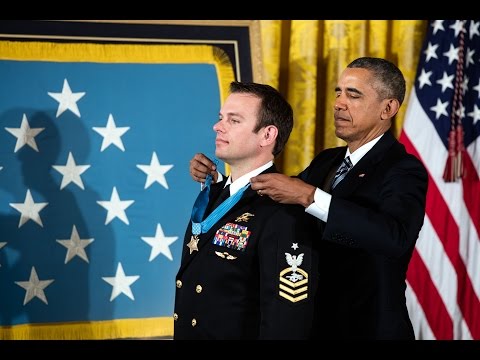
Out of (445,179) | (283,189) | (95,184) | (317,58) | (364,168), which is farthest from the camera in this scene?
(317,58)

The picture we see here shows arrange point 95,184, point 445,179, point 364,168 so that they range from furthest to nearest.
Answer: point 445,179, point 95,184, point 364,168

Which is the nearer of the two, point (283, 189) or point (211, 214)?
point (283, 189)

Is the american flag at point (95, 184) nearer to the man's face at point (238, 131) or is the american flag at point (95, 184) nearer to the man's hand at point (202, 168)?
the man's hand at point (202, 168)

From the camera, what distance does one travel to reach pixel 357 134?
2.49m

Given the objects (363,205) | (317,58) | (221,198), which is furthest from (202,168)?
(317,58)

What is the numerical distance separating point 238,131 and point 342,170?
0.45m

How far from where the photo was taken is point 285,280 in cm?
208

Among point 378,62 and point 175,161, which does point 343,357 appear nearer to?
point 378,62

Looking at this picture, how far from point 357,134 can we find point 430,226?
1649 mm

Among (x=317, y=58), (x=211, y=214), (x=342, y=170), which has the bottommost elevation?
(x=211, y=214)

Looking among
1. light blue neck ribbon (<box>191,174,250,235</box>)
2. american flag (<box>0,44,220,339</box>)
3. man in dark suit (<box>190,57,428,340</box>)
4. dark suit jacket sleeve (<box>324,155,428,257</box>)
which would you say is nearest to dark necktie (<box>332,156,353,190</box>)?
man in dark suit (<box>190,57,428,340</box>)

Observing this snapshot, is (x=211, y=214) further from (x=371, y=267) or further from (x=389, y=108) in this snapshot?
(x=389, y=108)

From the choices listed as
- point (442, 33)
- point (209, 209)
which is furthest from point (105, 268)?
point (442, 33)

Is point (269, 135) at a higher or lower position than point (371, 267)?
higher
